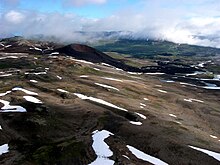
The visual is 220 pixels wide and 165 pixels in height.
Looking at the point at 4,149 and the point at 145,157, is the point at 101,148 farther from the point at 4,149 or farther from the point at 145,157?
the point at 4,149

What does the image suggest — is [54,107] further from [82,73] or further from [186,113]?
[82,73]

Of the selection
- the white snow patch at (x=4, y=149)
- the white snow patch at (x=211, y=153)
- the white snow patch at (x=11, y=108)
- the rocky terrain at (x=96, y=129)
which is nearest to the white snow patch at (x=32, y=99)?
the rocky terrain at (x=96, y=129)

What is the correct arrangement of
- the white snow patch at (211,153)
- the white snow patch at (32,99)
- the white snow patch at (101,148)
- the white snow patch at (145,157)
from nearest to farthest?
the white snow patch at (101,148)
the white snow patch at (145,157)
the white snow patch at (211,153)
the white snow patch at (32,99)

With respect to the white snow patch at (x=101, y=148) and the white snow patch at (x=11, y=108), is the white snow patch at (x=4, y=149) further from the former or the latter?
the white snow patch at (x=11, y=108)

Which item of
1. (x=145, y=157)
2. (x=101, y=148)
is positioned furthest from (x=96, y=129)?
(x=145, y=157)

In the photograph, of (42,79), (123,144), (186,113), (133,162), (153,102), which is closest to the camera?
(133,162)

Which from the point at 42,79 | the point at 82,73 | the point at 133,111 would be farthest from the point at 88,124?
the point at 82,73

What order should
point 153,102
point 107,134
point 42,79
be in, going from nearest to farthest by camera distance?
point 107,134 < point 153,102 < point 42,79

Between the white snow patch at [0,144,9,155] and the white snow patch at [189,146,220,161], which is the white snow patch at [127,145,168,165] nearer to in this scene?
the white snow patch at [189,146,220,161]
